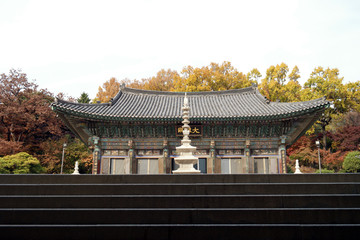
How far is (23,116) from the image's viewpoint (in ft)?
82.0

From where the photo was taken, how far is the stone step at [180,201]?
17.6 feet

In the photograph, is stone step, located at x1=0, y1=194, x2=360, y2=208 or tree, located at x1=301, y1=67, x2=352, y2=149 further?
tree, located at x1=301, y1=67, x2=352, y2=149

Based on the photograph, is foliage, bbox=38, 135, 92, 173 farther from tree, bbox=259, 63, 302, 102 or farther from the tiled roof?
tree, bbox=259, 63, 302, 102

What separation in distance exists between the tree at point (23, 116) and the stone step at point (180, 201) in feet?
67.5

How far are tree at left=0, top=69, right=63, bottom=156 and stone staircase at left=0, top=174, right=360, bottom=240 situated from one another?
2068cm

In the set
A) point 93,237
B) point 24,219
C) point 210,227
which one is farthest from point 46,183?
point 210,227

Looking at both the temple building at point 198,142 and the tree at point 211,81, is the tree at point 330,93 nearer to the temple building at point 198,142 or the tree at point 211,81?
the tree at point 211,81

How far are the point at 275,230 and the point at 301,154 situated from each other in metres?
22.0

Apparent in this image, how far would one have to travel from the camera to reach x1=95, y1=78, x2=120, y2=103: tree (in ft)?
118

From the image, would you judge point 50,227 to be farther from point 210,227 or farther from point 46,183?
point 210,227

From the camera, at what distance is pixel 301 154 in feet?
80.2

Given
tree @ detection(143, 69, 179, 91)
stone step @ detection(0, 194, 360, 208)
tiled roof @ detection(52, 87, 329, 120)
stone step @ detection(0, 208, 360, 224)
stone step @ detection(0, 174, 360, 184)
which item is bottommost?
stone step @ detection(0, 208, 360, 224)

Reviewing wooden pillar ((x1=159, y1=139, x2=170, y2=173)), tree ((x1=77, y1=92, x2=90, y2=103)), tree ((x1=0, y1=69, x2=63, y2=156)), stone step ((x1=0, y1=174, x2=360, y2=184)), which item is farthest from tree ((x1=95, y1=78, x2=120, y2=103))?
stone step ((x1=0, y1=174, x2=360, y2=184))

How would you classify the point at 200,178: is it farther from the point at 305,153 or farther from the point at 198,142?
the point at 305,153
